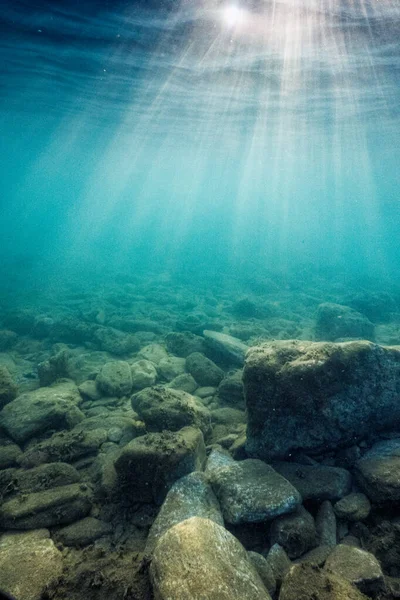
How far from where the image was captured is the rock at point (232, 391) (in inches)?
297

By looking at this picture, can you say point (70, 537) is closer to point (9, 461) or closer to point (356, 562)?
point (9, 461)

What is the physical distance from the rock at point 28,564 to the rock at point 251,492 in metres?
2.07

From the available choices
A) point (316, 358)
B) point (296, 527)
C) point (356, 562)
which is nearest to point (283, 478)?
point (296, 527)

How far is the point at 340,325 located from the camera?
14789mm

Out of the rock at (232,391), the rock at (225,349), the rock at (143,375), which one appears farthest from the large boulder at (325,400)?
the rock at (225,349)

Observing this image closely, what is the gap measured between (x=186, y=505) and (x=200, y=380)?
15.4 ft

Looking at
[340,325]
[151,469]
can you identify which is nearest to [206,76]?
[340,325]

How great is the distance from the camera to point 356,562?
10.6 feet

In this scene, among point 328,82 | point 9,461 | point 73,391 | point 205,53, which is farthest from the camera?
point 328,82

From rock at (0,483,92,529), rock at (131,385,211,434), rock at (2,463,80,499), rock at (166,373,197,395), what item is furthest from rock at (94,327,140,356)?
rock at (0,483,92,529)

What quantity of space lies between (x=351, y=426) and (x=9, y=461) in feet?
19.2

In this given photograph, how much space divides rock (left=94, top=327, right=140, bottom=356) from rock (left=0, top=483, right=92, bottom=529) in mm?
7424

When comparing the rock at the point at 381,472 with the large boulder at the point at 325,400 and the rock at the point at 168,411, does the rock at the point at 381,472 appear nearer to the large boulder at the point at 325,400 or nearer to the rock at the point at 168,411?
the large boulder at the point at 325,400

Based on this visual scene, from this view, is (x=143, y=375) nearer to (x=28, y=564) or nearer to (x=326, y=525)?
(x=28, y=564)
